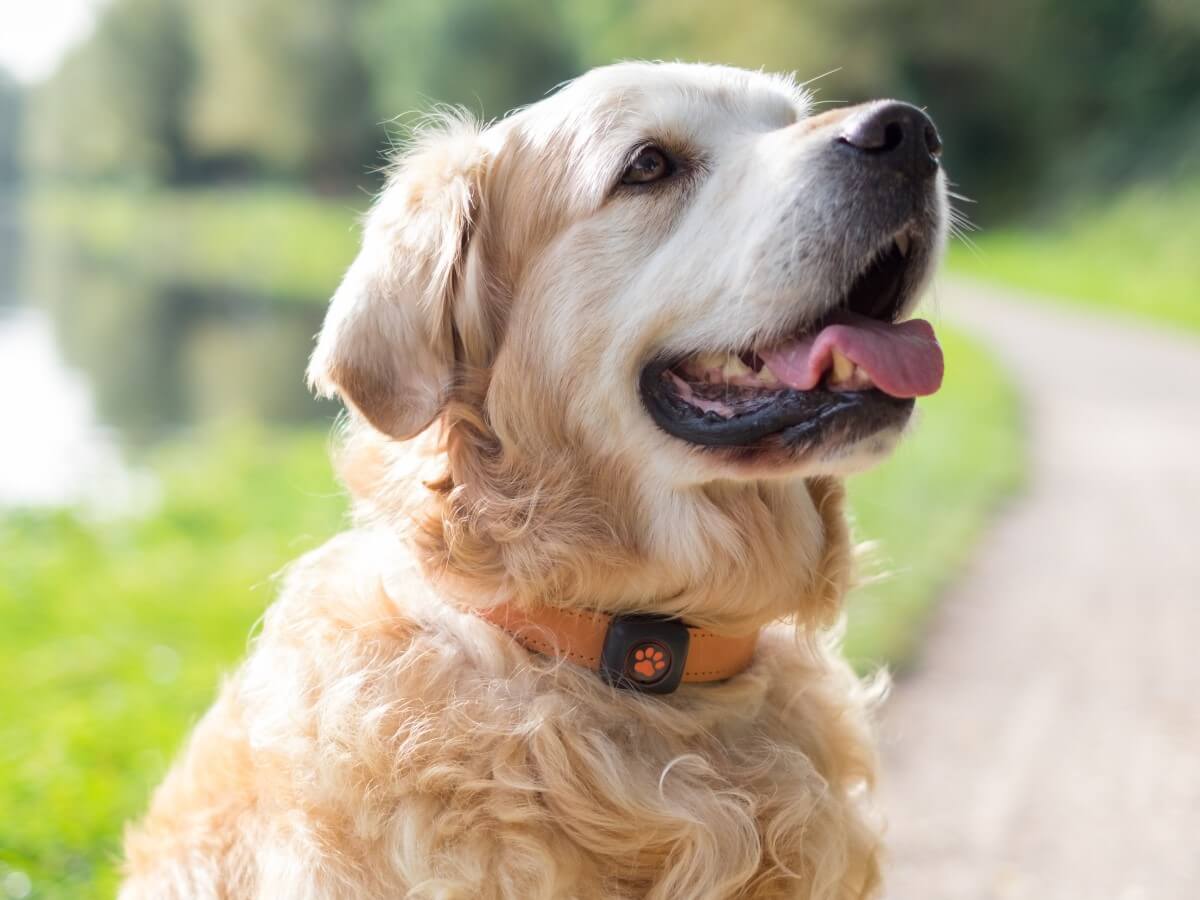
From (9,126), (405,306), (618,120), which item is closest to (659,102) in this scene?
(618,120)

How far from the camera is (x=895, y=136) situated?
2.41 meters

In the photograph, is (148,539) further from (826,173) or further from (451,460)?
(826,173)

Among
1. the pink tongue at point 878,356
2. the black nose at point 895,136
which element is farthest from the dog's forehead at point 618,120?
the pink tongue at point 878,356

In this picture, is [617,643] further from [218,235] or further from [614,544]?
[218,235]

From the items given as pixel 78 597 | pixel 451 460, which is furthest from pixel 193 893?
pixel 78 597

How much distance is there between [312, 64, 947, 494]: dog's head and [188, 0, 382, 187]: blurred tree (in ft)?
128

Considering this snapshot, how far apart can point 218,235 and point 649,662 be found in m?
38.2

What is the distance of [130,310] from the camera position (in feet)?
74.1

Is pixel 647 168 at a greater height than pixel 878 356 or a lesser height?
greater

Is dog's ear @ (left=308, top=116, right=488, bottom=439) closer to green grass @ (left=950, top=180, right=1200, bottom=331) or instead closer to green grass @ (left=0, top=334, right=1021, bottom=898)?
green grass @ (left=0, top=334, right=1021, bottom=898)

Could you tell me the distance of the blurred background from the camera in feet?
17.9

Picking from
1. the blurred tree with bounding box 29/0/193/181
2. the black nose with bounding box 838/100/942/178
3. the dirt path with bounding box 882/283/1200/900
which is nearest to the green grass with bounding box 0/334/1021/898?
the dirt path with bounding box 882/283/1200/900

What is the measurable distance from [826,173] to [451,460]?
3.20 feet

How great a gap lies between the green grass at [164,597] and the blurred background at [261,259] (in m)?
0.02
